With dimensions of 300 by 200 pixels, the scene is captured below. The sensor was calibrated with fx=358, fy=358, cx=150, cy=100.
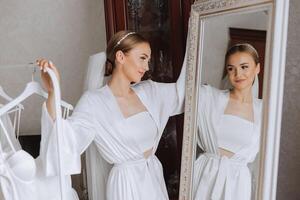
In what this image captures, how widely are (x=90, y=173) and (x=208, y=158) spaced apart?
0.44 m

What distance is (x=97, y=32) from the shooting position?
1.71m

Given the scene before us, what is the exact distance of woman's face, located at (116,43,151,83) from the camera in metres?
1.23

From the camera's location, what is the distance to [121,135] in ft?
3.94

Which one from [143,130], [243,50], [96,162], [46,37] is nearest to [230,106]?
[243,50]

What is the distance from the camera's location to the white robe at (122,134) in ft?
3.84

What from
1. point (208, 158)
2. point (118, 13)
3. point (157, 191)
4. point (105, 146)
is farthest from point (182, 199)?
point (118, 13)

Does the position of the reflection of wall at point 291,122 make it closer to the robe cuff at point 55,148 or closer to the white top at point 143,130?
the white top at point 143,130

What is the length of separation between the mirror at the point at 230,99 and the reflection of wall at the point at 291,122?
31 centimetres

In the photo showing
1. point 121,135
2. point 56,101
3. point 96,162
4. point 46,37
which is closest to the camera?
point 56,101

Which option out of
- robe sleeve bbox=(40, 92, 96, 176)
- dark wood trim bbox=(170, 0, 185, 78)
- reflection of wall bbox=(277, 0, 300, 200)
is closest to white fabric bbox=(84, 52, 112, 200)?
robe sleeve bbox=(40, 92, 96, 176)

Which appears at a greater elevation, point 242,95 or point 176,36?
point 176,36

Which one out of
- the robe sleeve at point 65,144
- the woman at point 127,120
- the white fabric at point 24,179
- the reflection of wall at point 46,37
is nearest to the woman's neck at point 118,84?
the woman at point 127,120

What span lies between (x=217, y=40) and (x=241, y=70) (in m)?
0.14

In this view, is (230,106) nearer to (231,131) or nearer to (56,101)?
(231,131)
